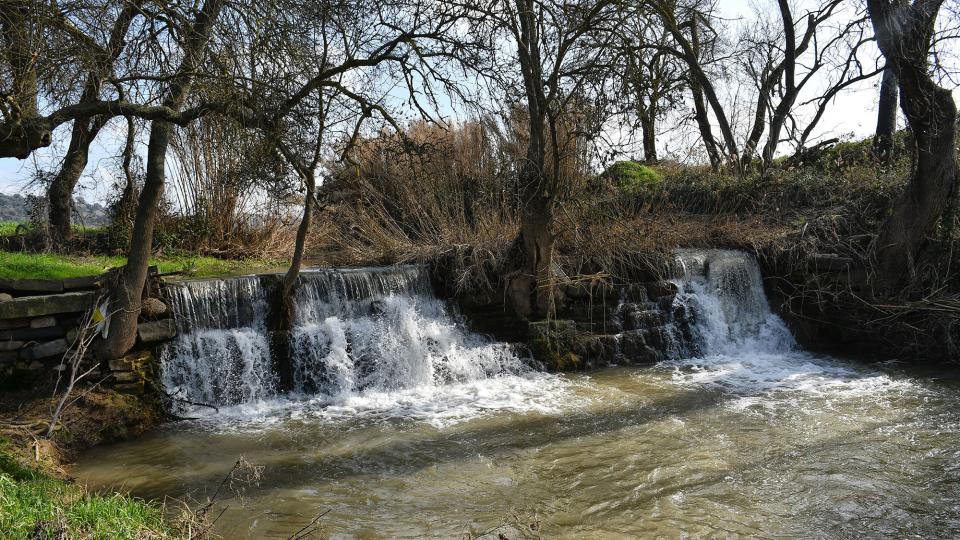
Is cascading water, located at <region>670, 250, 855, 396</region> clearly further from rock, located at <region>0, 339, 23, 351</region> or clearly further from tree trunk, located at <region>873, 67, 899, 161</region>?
rock, located at <region>0, 339, 23, 351</region>

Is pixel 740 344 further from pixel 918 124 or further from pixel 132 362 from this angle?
pixel 132 362

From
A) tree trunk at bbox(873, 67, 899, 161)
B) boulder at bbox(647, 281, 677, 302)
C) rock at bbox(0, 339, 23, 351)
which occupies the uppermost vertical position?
tree trunk at bbox(873, 67, 899, 161)

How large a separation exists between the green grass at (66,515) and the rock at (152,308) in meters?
2.86

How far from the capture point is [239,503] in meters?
4.36

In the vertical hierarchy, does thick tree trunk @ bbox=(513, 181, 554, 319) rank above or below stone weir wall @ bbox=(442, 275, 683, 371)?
above

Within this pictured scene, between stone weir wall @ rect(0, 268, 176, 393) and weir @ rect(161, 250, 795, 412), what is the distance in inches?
12.5

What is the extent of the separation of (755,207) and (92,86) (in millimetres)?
10084

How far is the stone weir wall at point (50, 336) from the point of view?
5.87 m

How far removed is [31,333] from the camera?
5.99m

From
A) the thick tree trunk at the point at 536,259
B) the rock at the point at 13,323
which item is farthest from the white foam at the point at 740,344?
the rock at the point at 13,323

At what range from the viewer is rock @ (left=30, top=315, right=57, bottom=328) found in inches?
236

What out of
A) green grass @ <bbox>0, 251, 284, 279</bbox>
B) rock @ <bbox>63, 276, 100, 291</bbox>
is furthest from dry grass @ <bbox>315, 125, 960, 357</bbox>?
rock @ <bbox>63, 276, 100, 291</bbox>

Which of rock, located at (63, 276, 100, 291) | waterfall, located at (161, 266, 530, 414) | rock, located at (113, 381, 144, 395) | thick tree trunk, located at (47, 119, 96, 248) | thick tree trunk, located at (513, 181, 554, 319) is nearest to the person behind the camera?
rock, located at (113, 381, 144, 395)

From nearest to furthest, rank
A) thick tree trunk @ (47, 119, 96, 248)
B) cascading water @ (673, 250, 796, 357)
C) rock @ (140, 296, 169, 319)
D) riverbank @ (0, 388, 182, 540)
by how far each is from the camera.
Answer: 1. riverbank @ (0, 388, 182, 540)
2. rock @ (140, 296, 169, 319)
3. cascading water @ (673, 250, 796, 357)
4. thick tree trunk @ (47, 119, 96, 248)
